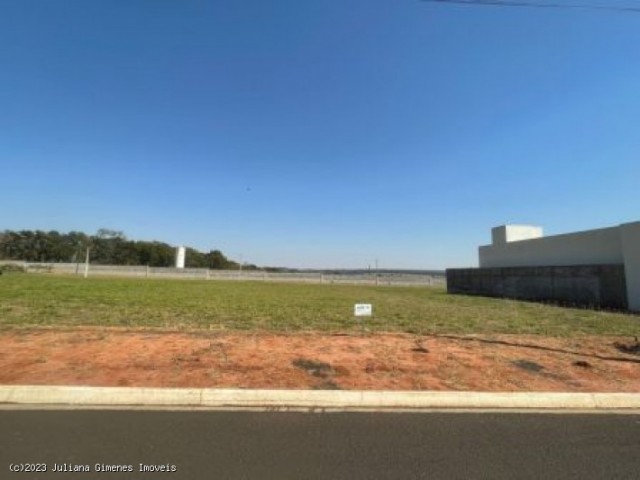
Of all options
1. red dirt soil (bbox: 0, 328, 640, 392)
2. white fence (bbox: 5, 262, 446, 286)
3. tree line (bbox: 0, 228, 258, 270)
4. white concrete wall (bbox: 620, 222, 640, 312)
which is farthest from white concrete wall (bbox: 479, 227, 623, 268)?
tree line (bbox: 0, 228, 258, 270)

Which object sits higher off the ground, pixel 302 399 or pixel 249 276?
pixel 249 276

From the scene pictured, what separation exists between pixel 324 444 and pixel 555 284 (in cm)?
2681

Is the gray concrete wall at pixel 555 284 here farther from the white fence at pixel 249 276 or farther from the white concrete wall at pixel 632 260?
the white fence at pixel 249 276

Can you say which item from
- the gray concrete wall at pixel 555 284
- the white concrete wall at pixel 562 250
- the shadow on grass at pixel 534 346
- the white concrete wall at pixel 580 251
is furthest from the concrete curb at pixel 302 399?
the white concrete wall at pixel 562 250

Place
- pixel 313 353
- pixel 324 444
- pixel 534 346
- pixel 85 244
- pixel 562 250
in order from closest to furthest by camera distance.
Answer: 1. pixel 324 444
2. pixel 313 353
3. pixel 534 346
4. pixel 562 250
5. pixel 85 244

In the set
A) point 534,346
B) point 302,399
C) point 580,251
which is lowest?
point 302,399

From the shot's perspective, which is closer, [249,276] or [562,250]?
[562,250]

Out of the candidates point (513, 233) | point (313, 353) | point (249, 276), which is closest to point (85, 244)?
point (249, 276)

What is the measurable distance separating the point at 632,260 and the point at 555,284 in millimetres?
6561

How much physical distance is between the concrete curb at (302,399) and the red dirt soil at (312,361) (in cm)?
36

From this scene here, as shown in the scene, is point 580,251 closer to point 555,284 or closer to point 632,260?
point 555,284

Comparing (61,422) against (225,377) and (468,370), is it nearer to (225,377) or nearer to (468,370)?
(225,377)

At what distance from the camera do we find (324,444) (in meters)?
5.08

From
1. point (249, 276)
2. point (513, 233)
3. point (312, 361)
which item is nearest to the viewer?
point (312, 361)
